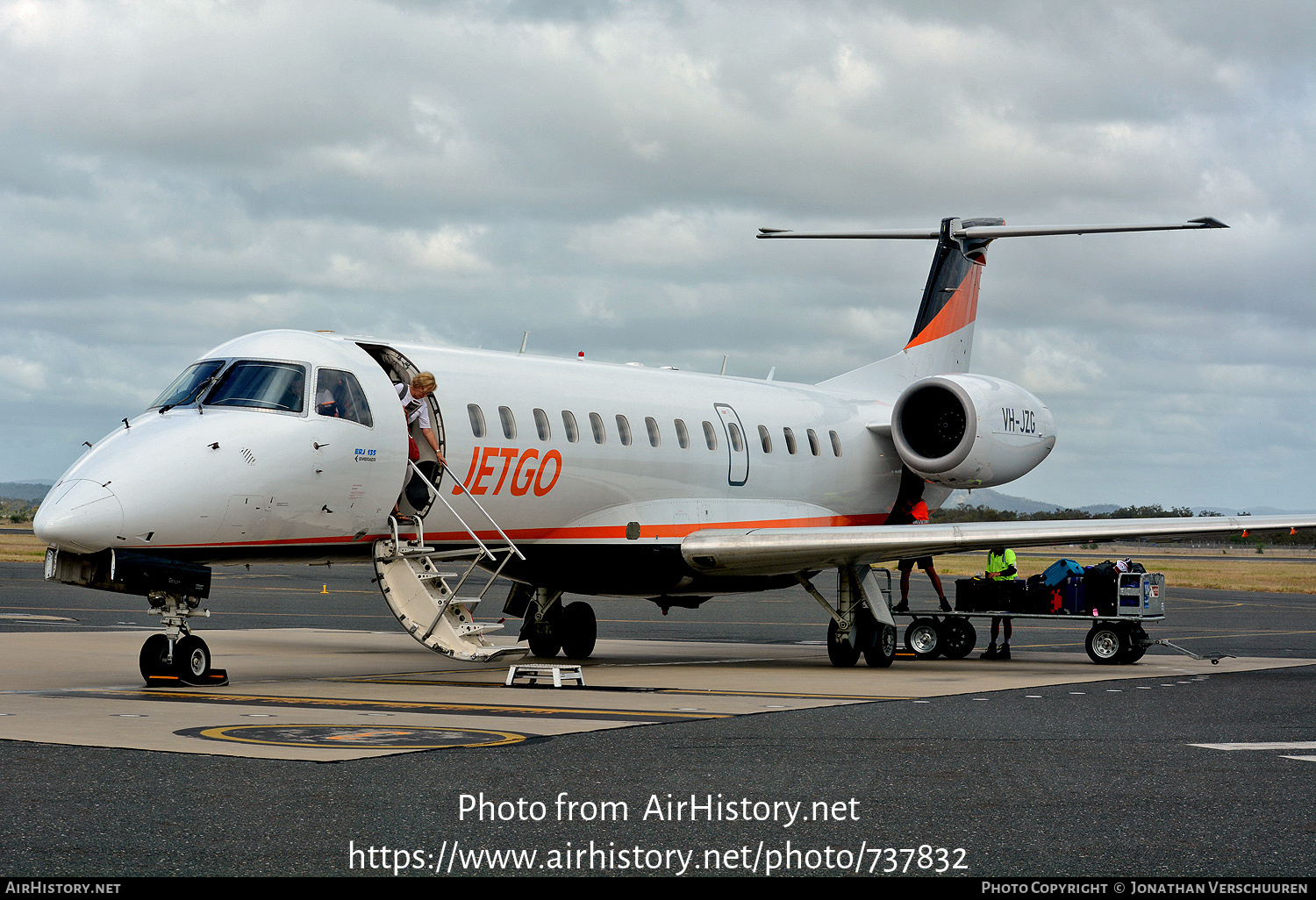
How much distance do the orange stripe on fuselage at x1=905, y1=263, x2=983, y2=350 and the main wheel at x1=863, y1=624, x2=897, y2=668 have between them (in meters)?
8.14

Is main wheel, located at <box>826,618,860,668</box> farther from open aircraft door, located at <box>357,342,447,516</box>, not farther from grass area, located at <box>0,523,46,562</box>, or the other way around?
grass area, located at <box>0,523,46,562</box>

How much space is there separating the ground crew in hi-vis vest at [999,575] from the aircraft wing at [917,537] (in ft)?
9.71

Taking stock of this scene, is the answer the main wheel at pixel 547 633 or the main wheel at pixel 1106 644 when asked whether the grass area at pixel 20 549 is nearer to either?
the main wheel at pixel 547 633

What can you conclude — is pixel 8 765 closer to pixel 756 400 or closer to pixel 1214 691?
pixel 1214 691

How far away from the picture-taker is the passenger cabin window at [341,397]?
1656 centimetres

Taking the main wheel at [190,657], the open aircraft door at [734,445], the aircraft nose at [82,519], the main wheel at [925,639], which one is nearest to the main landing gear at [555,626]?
the open aircraft door at [734,445]

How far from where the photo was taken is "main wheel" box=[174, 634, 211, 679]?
1575cm

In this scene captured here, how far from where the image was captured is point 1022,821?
834cm

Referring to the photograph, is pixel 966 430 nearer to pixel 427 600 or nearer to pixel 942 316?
pixel 942 316

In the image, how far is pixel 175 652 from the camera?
1574 cm

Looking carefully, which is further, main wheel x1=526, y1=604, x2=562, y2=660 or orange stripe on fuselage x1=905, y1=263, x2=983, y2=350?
orange stripe on fuselage x1=905, y1=263, x2=983, y2=350

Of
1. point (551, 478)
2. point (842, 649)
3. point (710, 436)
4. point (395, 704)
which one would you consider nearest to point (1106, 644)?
point (842, 649)

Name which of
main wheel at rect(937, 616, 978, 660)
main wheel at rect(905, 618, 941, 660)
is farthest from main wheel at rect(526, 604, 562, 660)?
main wheel at rect(937, 616, 978, 660)
